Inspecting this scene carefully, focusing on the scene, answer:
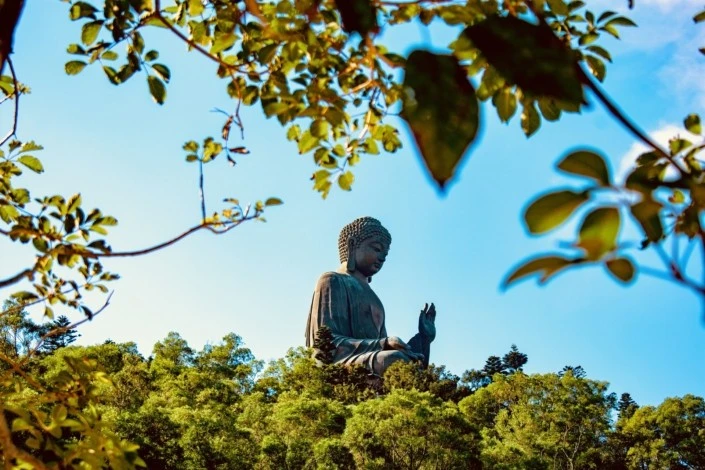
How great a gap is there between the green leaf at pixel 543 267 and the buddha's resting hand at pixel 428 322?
1223 cm

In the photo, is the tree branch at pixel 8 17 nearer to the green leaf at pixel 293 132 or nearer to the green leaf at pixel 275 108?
the green leaf at pixel 275 108

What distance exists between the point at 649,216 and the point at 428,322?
488 inches

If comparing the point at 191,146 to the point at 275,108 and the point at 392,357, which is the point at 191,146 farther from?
the point at 392,357

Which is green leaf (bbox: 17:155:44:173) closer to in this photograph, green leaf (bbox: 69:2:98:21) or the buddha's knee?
green leaf (bbox: 69:2:98:21)

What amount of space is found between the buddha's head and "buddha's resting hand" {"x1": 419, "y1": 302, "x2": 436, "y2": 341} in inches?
54.1

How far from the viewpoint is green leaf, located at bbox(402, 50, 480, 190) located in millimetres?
325

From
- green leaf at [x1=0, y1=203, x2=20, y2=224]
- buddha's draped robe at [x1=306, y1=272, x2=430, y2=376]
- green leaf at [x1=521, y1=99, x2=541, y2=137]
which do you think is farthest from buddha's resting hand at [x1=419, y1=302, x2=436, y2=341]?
green leaf at [x1=521, y1=99, x2=541, y2=137]

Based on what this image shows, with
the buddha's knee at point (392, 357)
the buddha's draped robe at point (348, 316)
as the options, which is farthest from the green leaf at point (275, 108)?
the buddha's draped robe at point (348, 316)

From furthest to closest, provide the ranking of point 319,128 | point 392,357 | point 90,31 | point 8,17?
point 392,357 → point 90,31 → point 319,128 → point 8,17

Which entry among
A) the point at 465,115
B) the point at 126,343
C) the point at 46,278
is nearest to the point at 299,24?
the point at 465,115

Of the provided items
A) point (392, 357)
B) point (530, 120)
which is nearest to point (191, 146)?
point (530, 120)

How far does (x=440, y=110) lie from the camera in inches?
13.7

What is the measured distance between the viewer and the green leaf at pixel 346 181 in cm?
146

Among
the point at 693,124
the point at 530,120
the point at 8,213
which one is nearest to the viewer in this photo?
the point at 693,124
